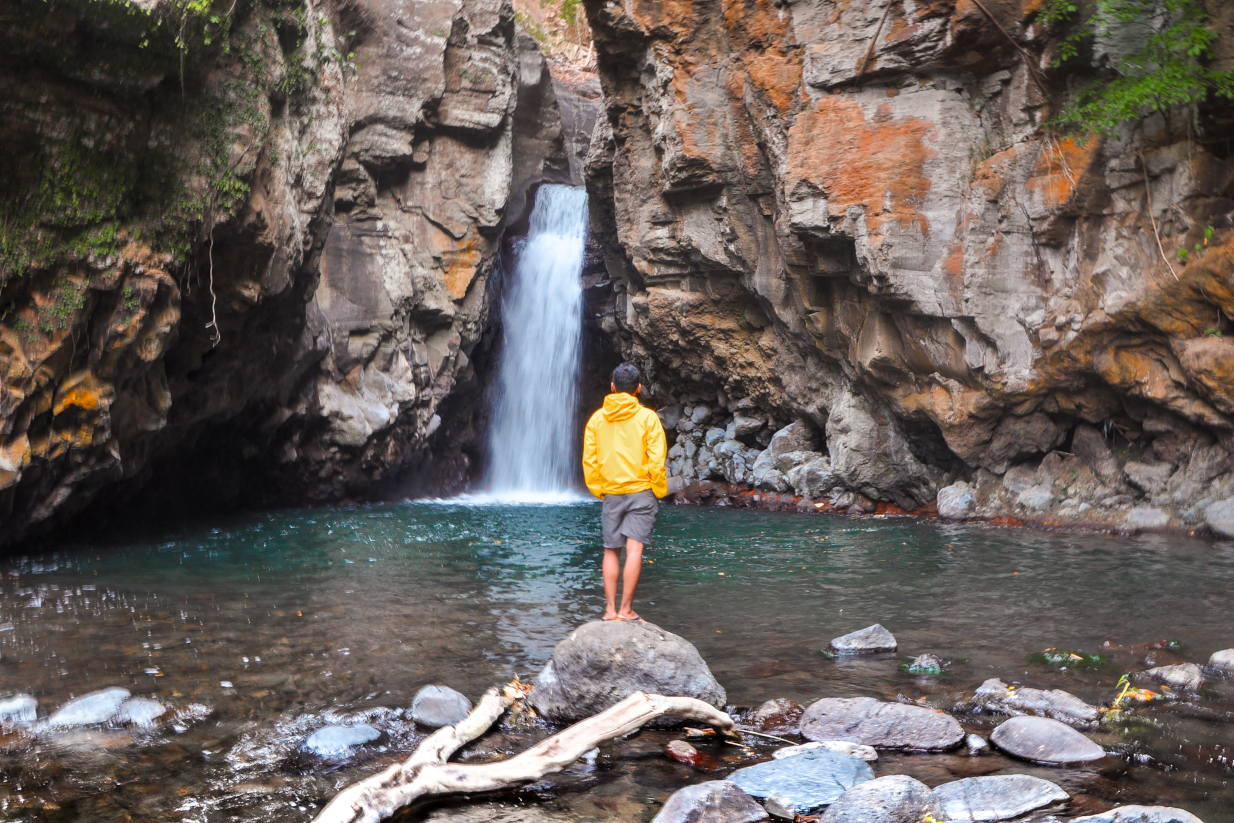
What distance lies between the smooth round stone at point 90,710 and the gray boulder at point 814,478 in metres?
14.9

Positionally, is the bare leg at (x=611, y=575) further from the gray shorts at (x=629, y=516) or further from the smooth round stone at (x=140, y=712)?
the smooth round stone at (x=140, y=712)

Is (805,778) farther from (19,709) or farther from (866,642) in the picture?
(19,709)

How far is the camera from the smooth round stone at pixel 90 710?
4.43 metres

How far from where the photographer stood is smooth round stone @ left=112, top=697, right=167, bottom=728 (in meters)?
4.50

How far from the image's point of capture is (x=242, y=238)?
39.5 feet

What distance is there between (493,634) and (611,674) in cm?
209

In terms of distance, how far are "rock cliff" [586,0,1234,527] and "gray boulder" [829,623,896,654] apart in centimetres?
852

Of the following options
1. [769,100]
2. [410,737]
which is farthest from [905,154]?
[410,737]

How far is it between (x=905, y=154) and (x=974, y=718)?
1202cm

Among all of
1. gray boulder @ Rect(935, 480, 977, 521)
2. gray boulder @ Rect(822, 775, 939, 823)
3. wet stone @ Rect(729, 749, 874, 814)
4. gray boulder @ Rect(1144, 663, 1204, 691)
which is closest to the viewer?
gray boulder @ Rect(822, 775, 939, 823)

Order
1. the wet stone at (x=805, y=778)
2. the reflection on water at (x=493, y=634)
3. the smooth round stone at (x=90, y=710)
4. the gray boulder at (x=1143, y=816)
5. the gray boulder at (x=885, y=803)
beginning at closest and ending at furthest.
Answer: the gray boulder at (x=1143, y=816) → the gray boulder at (x=885, y=803) → the wet stone at (x=805, y=778) → the reflection on water at (x=493, y=634) → the smooth round stone at (x=90, y=710)

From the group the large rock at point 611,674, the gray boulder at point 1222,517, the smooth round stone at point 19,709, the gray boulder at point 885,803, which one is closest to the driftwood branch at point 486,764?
the large rock at point 611,674

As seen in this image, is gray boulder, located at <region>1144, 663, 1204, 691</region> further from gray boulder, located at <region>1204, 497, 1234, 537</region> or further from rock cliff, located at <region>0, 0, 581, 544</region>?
rock cliff, located at <region>0, 0, 581, 544</region>

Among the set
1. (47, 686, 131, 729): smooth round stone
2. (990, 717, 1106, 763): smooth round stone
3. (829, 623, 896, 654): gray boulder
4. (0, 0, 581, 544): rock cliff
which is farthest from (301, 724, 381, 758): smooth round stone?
(0, 0, 581, 544): rock cliff
